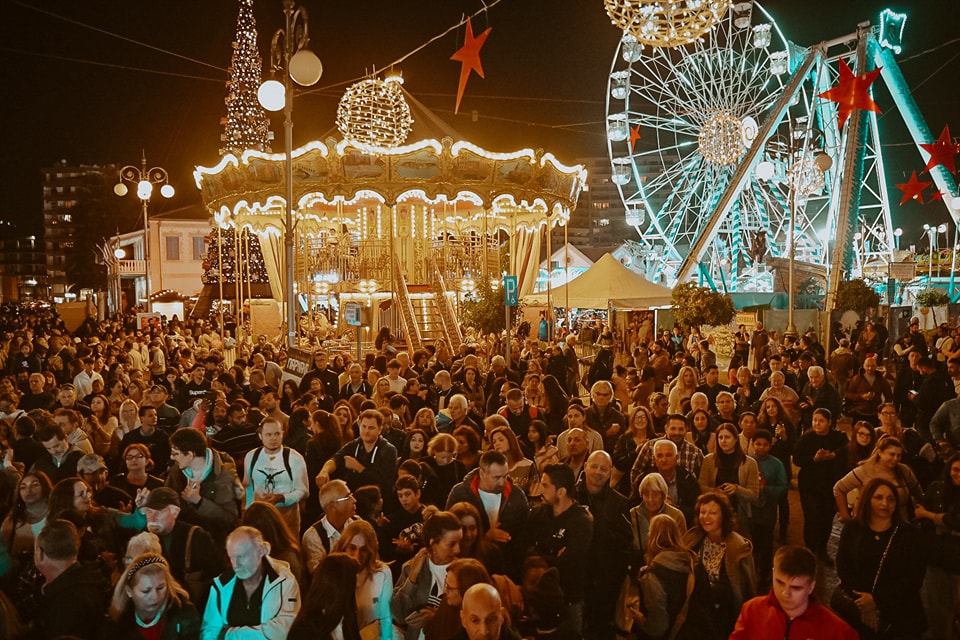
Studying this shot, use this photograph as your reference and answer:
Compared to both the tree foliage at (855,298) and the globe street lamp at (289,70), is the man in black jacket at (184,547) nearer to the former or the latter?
the globe street lamp at (289,70)

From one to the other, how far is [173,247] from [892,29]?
4150cm

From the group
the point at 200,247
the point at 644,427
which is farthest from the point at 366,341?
the point at 200,247

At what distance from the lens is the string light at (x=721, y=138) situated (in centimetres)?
2706

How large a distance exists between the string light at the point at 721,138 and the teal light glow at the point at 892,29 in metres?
6.85

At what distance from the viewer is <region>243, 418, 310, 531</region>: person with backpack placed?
5.50m

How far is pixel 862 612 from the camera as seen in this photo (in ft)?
13.4

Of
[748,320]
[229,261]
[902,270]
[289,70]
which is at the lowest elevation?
[748,320]

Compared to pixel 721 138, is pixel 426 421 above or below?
below

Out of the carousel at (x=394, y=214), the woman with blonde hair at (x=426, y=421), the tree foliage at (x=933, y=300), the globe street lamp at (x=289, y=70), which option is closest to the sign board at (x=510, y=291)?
the globe street lamp at (x=289, y=70)

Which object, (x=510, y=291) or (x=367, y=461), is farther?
(x=510, y=291)

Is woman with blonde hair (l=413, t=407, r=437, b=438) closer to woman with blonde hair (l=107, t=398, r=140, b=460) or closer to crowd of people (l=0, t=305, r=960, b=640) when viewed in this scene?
crowd of people (l=0, t=305, r=960, b=640)

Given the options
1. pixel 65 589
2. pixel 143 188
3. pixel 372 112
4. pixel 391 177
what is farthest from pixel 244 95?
pixel 65 589

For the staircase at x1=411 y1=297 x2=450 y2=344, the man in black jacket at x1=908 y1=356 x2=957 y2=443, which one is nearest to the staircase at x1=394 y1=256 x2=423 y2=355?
the staircase at x1=411 y1=297 x2=450 y2=344

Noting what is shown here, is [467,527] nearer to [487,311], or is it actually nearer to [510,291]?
[510,291]
